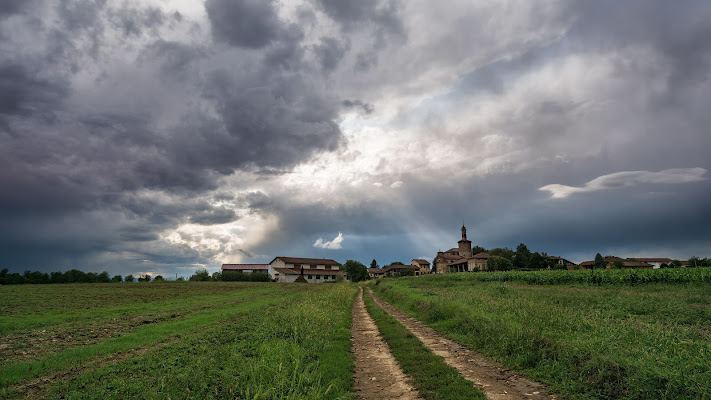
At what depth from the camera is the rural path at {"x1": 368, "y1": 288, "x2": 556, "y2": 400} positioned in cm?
902

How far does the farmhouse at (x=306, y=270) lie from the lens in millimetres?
122438

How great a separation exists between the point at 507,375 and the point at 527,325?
4256 millimetres

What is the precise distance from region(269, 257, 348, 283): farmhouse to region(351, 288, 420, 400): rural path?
10865 cm

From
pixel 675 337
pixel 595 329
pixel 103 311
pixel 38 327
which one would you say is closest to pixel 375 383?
pixel 595 329

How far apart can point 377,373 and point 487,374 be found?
3356 millimetres

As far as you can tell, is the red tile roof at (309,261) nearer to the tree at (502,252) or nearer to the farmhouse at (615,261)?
the tree at (502,252)

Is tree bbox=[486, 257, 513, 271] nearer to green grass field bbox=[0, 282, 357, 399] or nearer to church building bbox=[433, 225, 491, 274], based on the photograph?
church building bbox=[433, 225, 491, 274]

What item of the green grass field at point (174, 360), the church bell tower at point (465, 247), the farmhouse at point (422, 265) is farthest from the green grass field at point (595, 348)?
the farmhouse at point (422, 265)

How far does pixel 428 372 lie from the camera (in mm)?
10680

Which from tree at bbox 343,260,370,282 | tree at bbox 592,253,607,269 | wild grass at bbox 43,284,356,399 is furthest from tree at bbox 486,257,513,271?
wild grass at bbox 43,284,356,399

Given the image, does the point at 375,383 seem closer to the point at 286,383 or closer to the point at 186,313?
the point at 286,383

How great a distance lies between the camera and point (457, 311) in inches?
784

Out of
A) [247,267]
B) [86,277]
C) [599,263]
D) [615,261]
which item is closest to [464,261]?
[599,263]

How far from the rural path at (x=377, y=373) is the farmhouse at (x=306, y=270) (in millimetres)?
108654
